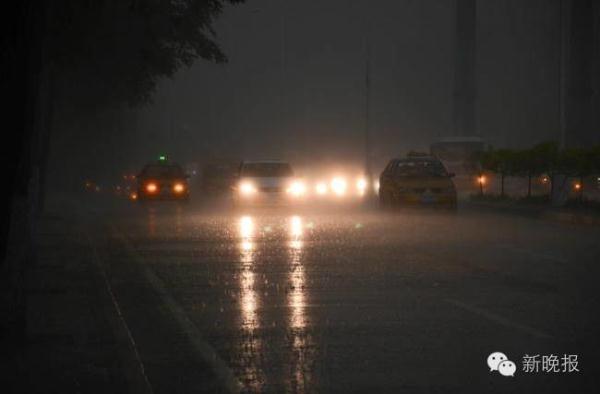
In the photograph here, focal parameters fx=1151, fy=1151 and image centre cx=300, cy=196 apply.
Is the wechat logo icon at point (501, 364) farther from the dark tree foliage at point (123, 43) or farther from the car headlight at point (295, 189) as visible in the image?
the car headlight at point (295, 189)

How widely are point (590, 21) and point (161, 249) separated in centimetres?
6652

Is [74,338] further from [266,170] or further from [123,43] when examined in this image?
[266,170]

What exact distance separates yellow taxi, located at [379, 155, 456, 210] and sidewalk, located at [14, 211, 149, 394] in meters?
18.6

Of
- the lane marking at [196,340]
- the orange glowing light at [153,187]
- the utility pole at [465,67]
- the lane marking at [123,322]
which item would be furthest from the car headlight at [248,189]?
the utility pole at [465,67]

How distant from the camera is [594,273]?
16.2 metres

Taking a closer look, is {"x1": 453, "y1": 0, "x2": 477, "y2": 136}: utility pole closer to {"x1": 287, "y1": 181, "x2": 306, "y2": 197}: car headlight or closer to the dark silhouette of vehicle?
the dark silhouette of vehicle

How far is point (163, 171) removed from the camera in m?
48.2

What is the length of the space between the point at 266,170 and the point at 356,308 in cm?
3070

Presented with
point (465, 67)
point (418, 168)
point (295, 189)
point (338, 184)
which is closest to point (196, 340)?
point (418, 168)

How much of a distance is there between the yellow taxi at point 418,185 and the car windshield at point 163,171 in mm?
12326

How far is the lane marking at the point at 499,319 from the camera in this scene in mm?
10508

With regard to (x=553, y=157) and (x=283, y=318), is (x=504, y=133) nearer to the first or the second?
(x=553, y=157)

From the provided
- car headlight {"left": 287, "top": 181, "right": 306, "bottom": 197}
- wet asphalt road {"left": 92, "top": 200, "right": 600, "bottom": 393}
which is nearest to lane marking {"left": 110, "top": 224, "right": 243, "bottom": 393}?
wet asphalt road {"left": 92, "top": 200, "right": 600, "bottom": 393}

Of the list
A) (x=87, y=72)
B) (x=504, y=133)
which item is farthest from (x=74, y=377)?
(x=504, y=133)
